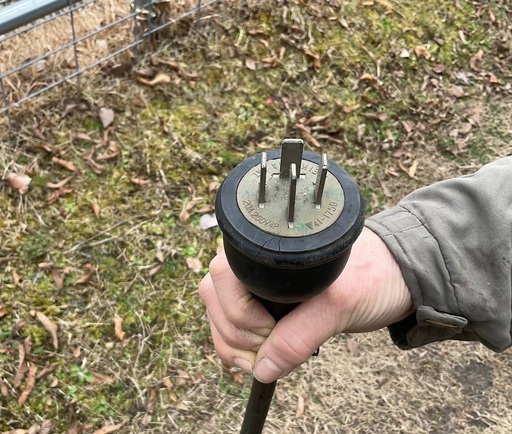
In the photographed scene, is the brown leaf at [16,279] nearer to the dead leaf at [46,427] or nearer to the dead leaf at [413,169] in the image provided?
the dead leaf at [46,427]

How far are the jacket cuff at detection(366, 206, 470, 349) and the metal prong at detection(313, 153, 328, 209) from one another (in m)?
0.48

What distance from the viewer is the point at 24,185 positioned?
11.4ft

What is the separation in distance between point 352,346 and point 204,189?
1.29m

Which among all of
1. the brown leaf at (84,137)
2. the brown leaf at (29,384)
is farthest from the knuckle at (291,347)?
the brown leaf at (84,137)

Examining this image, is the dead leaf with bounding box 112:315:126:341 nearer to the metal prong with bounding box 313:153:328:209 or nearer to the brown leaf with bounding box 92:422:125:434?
the brown leaf with bounding box 92:422:125:434

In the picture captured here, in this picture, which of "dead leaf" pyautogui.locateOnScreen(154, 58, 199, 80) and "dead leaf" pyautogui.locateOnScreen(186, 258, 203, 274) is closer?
"dead leaf" pyautogui.locateOnScreen(186, 258, 203, 274)

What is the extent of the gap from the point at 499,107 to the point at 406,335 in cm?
348

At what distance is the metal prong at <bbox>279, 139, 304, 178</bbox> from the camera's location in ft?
3.69

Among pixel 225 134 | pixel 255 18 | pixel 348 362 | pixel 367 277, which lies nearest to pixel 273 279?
pixel 367 277

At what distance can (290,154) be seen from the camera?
1.14 metres

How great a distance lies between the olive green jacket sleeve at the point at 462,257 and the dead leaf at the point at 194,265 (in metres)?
1.93

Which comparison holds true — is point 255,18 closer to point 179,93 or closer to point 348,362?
point 179,93

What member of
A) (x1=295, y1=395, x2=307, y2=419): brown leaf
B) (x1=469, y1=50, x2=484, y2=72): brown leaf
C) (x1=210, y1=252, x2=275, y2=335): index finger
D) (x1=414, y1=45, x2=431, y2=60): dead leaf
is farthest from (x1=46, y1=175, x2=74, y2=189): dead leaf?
(x1=469, y1=50, x2=484, y2=72): brown leaf

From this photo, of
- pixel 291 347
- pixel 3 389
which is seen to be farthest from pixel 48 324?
pixel 291 347
